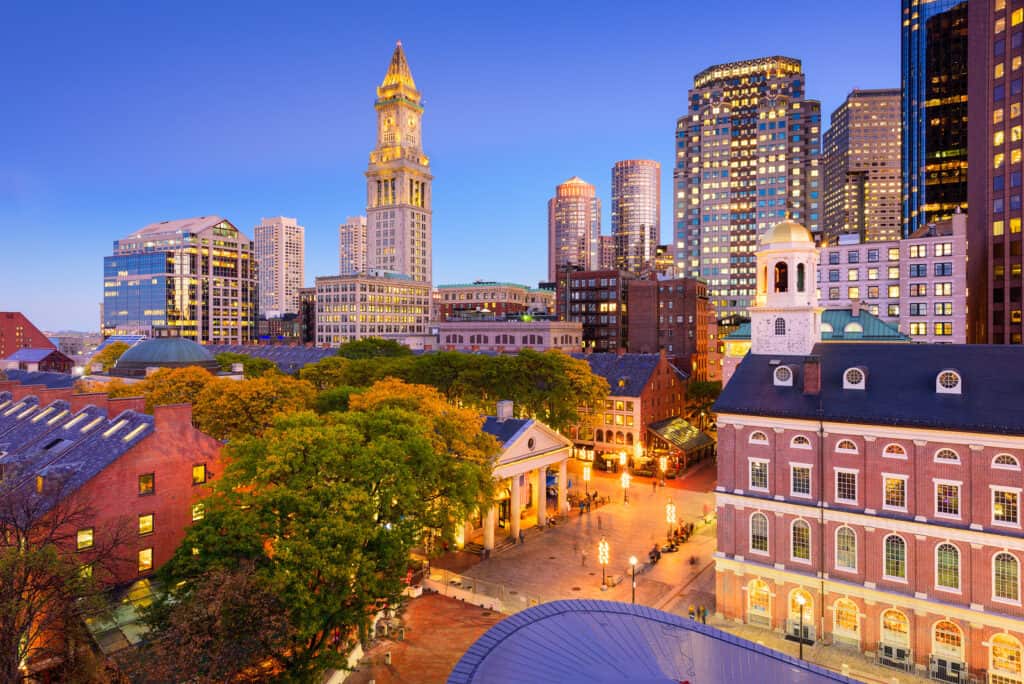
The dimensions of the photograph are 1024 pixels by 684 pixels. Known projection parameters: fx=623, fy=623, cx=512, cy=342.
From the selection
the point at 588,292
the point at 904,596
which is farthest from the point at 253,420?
the point at 588,292

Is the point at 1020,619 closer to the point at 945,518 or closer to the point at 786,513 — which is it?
the point at 945,518

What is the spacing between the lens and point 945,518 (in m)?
35.7

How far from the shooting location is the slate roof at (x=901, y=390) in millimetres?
35219

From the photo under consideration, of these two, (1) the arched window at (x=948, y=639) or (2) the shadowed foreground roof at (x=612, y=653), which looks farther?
(1) the arched window at (x=948, y=639)

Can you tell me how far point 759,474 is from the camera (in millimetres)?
42125

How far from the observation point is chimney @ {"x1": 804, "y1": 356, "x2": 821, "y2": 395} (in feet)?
134

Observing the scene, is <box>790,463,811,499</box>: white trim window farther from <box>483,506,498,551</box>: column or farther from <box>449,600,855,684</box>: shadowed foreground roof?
<box>483,506,498,551</box>: column

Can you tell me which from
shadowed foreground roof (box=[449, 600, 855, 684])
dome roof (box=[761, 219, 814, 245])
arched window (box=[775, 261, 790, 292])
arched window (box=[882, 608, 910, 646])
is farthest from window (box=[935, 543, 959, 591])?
dome roof (box=[761, 219, 814, 245])

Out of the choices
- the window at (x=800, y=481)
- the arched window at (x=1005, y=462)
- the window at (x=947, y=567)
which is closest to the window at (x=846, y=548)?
the window at (x=800, y=481)

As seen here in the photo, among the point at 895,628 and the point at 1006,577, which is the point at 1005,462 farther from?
the point at 895,628

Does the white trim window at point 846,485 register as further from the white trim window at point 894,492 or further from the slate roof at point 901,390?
the slate roof at point 901,390

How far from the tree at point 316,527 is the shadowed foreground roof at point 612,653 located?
322 inches

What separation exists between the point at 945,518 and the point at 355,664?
3438cm

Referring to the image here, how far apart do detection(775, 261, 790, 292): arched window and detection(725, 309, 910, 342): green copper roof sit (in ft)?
98.7
